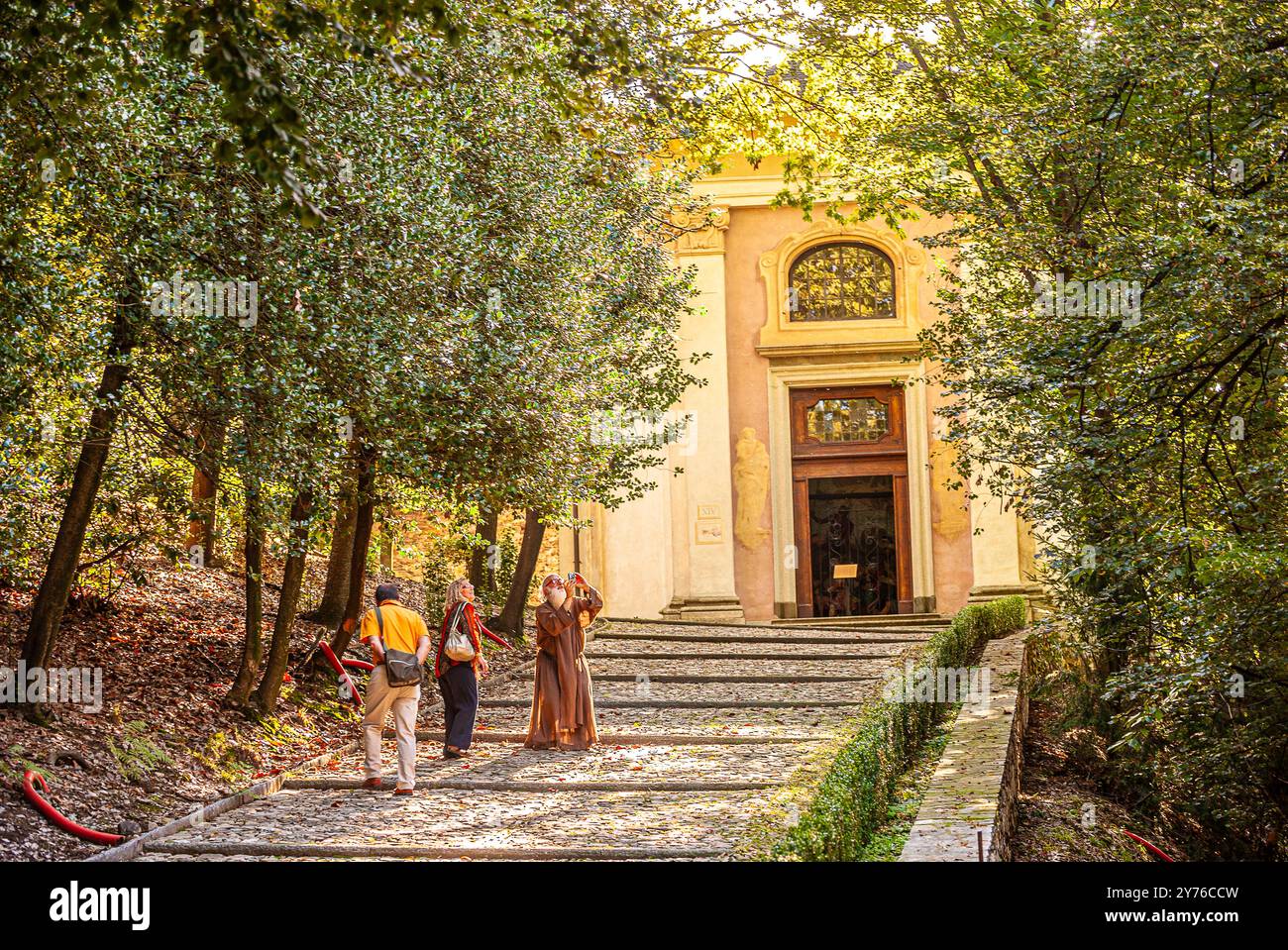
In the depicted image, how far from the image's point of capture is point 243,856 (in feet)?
23.3

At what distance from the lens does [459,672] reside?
34.6 feet

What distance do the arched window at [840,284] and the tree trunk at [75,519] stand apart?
16845 millimetres

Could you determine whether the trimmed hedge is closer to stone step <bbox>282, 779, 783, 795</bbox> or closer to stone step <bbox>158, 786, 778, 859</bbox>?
stone step <bbox>158, 786, 778, 859</bbox>

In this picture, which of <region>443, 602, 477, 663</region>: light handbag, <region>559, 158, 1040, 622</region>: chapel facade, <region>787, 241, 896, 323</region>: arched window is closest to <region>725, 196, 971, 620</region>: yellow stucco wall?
<region>559, 158, 1040, 622</region>: chapel facade

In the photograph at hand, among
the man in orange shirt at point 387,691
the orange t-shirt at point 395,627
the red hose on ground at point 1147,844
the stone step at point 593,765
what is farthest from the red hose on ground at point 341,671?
the red hose on ground at point 1147,844

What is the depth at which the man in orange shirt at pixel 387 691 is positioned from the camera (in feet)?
29.7

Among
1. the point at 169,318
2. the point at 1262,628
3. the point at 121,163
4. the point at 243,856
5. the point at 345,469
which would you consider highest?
the point at 121,163

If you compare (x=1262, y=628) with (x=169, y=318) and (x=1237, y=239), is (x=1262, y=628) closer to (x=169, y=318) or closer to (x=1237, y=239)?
(x=1237, y=239)

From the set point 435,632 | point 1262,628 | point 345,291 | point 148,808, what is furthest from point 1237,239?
point 435,632

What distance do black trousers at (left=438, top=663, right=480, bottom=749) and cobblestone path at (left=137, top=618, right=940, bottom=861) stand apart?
23 cm

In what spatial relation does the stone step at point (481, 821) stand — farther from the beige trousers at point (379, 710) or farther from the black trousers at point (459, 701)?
the black trousers at point (459, 701)

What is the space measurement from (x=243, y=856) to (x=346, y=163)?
4520 mm

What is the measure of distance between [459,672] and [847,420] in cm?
1477

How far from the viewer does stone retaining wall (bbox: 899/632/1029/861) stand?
704cm
